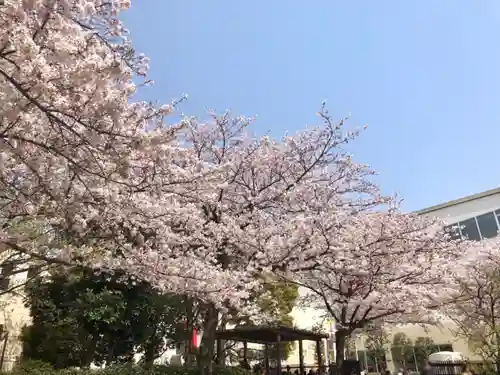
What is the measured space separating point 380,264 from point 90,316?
21.0 ft

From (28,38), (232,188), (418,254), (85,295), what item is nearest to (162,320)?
(85,295)

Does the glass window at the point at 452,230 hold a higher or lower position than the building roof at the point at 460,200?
lower

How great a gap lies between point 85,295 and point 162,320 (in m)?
2.64

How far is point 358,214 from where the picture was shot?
9.18 metres

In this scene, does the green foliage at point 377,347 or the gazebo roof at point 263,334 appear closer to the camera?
the gazebo roof at point 263,334

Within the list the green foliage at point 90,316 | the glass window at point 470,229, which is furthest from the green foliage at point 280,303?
the glass window at point 470,229

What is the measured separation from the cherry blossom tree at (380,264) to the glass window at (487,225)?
8254 millimetres

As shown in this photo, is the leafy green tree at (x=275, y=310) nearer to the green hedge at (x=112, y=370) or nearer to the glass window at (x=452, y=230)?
the green hedge at (x=112, y=370)

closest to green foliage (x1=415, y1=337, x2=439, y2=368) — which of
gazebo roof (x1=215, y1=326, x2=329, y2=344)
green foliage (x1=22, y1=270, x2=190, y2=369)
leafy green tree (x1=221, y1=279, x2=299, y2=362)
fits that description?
leafy green tree (x1=221, y1=279, x2=299, y2=362)

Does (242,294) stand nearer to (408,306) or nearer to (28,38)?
(408,306)

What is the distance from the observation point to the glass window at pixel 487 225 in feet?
58.0

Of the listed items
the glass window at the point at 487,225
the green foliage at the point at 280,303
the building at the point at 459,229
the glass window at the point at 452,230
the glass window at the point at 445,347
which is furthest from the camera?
the glass window at the point at 445,347

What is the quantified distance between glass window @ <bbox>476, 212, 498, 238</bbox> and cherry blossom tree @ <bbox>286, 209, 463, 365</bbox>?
8.25 m

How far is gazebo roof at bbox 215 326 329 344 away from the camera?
1027 centimetres
